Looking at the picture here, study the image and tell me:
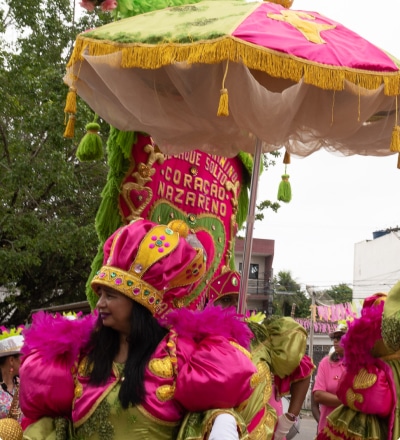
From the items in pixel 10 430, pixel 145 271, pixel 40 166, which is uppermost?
pixel 40 166

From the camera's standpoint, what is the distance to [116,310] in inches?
121

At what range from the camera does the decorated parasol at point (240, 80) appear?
12.5 feet

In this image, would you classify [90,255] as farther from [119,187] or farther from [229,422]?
[229,422]

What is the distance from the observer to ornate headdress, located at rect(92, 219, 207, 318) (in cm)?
308

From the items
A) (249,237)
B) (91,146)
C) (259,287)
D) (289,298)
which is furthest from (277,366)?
(289,298)

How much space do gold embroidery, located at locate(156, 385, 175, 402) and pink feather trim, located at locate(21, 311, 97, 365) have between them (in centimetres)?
43

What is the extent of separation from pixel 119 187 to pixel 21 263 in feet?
21.4

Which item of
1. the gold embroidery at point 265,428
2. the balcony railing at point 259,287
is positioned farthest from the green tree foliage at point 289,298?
the gold embroidery at point 265,428

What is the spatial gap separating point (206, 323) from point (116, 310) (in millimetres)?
399

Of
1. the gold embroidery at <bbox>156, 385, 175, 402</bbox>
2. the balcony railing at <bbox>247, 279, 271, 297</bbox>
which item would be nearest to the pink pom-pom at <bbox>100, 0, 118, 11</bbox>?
the gold embroidery at <bbox>156, 385, 175, 402</bbox>

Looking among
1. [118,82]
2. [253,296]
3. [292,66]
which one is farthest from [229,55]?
[253,296]

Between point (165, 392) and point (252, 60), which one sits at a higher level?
point (252, 60)

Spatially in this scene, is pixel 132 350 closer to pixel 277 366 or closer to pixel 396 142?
pixel 277 366

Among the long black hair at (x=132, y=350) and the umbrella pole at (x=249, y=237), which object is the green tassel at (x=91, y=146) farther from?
the long black hair at (x=132, y=350)
